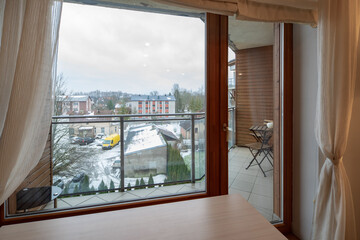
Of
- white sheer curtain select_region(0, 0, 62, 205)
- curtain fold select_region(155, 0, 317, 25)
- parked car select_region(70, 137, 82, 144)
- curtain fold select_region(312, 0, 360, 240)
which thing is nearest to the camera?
white sheer curtain select_region(0, 0, 62, 205)

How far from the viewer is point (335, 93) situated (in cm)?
Answer: 140

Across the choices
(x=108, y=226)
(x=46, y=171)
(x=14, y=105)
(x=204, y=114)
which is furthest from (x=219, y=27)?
(x=46, y=171)

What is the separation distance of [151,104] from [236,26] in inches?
44.1

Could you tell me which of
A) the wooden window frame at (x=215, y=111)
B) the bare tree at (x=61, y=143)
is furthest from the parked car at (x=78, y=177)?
the wooden window frame at (x=215, y=111)

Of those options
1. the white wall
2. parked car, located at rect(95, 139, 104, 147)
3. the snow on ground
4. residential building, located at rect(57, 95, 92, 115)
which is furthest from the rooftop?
the white wall

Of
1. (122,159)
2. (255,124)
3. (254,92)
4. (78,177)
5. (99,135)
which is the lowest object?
(78,177)

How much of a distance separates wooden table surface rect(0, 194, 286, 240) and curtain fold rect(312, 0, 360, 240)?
0.87 metres

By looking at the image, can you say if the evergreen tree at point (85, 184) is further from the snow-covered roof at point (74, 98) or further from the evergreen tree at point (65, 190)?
the snow-covered roof at point (74, 98)

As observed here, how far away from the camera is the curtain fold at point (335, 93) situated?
1376 millimetres

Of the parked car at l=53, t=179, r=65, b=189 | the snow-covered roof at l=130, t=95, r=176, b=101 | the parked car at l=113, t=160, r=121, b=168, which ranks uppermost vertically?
the snow-covered roof at l=130, t=95, r=176, b=101

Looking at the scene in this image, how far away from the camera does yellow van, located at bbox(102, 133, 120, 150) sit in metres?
1.85

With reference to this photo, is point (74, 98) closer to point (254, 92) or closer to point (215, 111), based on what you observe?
point (215, 111)

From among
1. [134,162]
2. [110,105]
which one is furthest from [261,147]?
[110,105]

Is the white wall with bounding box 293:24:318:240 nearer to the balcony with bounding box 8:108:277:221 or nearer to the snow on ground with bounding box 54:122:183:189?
the balcony with bounding box 8:108:277:221
